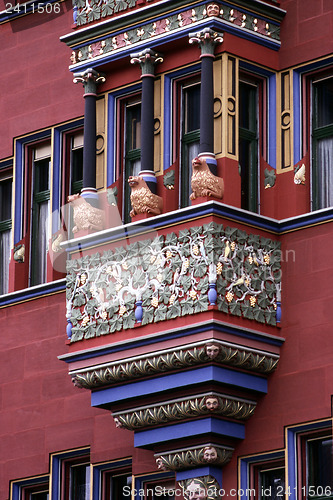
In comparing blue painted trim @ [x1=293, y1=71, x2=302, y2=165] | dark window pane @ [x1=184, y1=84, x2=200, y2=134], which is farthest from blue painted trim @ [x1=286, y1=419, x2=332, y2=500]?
dark window pane @ [x1=184, y1=84, x2=200, y2=134]

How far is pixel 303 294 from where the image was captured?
25.1 m

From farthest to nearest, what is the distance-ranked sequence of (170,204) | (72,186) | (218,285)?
(72,186) → (170,204) → (218,285)

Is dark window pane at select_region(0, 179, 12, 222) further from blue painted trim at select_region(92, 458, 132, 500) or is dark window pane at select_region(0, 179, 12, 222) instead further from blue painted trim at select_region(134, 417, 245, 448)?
blue painted trim at select_region(134, 417, 245, 448)

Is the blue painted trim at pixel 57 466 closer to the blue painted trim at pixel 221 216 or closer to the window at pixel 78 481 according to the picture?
the window at pixel 78 481

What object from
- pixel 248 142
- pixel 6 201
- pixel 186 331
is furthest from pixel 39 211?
pixel 186 331

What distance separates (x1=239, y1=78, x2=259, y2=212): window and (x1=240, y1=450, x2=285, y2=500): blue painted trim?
3.36m

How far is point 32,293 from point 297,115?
16.3ft

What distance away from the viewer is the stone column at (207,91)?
25375mm

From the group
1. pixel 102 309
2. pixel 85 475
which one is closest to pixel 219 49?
pixel 102 309

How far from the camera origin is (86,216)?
87.1 ft

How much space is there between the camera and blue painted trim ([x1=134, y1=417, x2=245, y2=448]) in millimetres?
24734

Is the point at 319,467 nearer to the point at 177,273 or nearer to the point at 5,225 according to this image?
the point at 177,273

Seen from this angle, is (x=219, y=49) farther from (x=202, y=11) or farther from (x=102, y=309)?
(x=102, y=309)

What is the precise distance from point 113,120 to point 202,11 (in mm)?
2329
